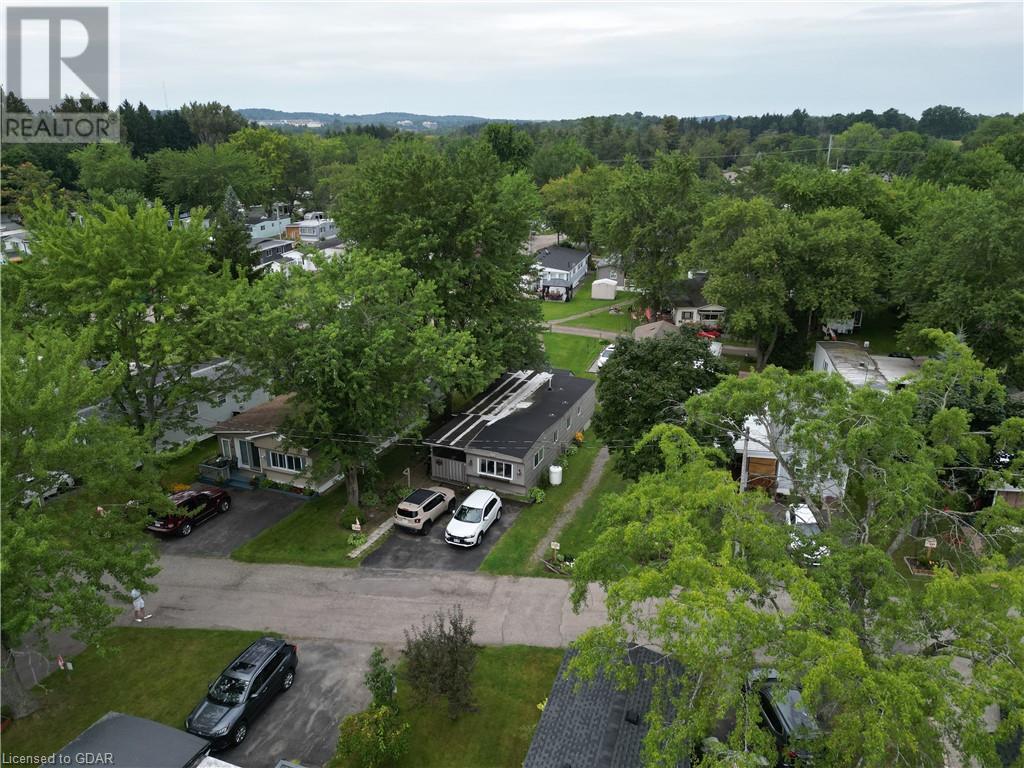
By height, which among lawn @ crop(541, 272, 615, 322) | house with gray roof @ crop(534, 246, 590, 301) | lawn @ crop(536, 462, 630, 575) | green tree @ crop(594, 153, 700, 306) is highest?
green tree @ crop(594, 153, 700, 306)

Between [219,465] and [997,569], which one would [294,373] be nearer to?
[219,465]

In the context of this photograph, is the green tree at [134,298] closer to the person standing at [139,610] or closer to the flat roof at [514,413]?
the person standing at [139,610]

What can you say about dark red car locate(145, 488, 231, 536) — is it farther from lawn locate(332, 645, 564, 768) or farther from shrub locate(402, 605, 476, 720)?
shrub locate(402, 605, 476, 720)

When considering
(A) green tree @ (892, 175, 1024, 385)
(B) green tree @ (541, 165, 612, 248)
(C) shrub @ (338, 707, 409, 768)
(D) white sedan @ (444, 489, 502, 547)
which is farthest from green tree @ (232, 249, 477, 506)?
(B) green tree @ (541, 165, 612, 248)

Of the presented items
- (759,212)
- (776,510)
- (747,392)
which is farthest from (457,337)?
(759,212)

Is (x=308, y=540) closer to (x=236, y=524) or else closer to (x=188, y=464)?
(x=236, y=524)

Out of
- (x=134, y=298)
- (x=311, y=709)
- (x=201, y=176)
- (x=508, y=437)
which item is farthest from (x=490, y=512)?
(x=201, y=176)
